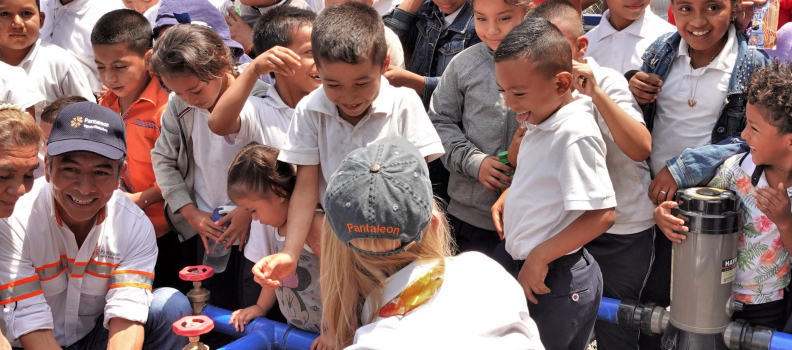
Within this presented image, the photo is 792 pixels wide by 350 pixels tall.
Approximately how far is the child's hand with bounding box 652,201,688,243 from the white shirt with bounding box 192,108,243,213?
1.74m

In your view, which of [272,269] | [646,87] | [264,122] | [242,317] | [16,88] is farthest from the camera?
[16,88]

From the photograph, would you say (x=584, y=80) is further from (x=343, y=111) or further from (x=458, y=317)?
(x=458, y=317)

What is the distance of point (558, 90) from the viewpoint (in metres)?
2.55

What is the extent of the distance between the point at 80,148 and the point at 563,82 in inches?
71.0

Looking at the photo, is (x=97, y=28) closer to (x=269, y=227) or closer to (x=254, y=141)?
(x=254, y=141)

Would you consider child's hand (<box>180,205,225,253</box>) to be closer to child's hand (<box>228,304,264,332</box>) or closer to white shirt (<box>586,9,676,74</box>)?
child's hand (<box>228,304,264,332</box>)

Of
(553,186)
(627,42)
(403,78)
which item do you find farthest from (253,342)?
(627,42)

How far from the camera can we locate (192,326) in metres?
2.54

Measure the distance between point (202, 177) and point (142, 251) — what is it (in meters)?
0.52

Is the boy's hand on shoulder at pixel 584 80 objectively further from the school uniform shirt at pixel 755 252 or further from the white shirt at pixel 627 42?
the white shirt at pixel 627 42

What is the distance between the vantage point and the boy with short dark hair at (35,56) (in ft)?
13.5

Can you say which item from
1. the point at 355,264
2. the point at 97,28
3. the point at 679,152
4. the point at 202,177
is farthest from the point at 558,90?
the point at 97,28

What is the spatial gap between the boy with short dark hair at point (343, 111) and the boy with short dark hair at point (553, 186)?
38 centimetres

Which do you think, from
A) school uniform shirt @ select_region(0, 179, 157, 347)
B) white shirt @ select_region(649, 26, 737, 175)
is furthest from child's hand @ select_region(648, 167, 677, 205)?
school uniform shirt @ select_region(0, 179, 157, 347)
